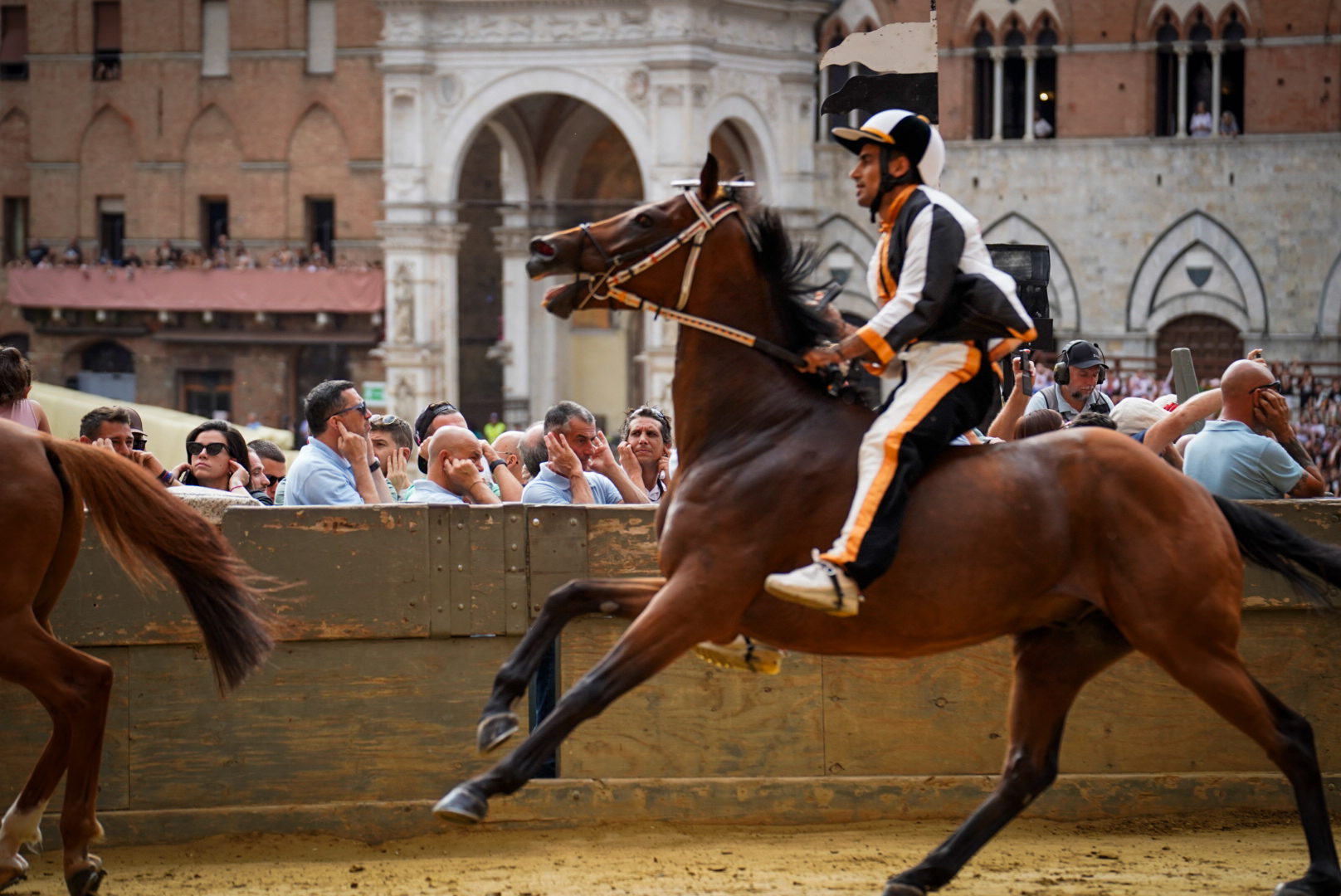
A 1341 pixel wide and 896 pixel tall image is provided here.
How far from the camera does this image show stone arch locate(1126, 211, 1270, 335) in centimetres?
3222

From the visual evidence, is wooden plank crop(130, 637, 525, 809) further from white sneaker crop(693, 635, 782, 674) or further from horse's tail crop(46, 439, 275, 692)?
white sneaker crop(693, 635, 782, 674)

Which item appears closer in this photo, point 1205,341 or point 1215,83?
point 1215,83

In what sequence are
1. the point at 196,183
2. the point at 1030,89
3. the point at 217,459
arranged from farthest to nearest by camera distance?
the point at 196,183 < the point at 1030,89 < the point at 217,459

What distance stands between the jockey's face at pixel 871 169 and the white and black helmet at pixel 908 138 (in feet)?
0.09

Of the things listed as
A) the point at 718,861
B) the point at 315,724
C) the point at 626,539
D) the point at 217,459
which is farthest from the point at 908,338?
the point at 217,459

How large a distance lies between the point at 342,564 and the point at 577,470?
1.49 m

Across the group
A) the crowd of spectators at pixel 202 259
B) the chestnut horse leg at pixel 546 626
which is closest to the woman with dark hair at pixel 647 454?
the chestnut horse leg at pixel 546 626

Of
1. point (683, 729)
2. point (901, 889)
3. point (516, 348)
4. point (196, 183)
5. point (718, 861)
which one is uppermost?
point (196, 183)

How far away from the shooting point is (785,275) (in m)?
6.14

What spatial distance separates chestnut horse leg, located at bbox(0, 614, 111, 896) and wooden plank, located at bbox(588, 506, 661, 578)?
90.9 inches

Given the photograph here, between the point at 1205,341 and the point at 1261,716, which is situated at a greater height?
the point at 1205,341

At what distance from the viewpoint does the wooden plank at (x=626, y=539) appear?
756 cm

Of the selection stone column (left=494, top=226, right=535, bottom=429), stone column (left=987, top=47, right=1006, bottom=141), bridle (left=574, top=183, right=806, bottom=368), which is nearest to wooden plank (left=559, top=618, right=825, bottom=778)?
bridle (left=574, top=183, right=806, bottom=368)

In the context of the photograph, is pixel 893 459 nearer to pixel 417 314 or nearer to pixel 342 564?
pixel 342 564
